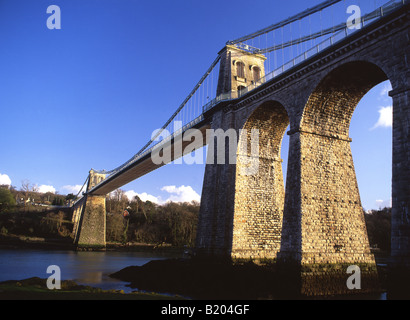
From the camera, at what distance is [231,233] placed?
18328mm

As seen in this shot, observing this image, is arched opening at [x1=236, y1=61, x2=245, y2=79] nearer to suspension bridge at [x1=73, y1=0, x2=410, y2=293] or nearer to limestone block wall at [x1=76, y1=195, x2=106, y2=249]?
suspension bridge at [x1=73, y1=0, x2=410, y2=293]

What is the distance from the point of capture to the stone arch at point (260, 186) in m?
18.7

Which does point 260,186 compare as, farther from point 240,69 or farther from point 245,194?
point 240,69

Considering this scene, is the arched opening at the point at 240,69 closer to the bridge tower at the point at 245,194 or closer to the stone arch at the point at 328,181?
the bridge tower at the point at 245,194

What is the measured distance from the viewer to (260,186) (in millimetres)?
20109

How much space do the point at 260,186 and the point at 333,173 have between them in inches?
218

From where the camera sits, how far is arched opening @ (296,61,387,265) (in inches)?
548

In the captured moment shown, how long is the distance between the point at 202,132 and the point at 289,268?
14.6 metres

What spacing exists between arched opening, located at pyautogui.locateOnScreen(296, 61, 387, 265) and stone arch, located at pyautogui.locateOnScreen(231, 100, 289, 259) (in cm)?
358

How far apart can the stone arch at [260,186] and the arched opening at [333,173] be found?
11.8 feet

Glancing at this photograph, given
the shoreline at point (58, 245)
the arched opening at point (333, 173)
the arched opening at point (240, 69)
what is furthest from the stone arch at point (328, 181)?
the shoreline at point (58, 245)
